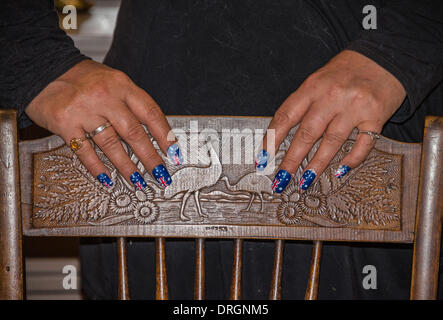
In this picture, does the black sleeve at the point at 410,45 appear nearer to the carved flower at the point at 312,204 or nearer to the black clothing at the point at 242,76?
the black clothing at the point at 242,76

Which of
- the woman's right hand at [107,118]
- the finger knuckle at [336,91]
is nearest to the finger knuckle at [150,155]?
the woman's right hand at [107,118]

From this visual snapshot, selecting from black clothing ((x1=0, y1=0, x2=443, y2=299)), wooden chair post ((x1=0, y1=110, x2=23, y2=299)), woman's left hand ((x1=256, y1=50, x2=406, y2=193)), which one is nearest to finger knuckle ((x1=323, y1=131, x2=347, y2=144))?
woman's left hand ((x1=256, y1=50, x2=406, y2=193))

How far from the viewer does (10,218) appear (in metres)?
0.49

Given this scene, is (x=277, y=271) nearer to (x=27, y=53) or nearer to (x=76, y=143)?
(x=76, y=143)

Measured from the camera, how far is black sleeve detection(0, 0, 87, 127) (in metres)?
0.52

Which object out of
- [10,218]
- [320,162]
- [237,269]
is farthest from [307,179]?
[10,218]

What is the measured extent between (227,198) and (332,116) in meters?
0.15

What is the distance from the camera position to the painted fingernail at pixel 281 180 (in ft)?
1.64

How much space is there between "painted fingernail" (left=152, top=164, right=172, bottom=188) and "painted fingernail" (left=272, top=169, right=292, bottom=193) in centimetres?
12

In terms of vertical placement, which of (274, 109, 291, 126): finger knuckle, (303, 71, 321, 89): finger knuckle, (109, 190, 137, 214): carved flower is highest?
(303, 71, 321, 89): finger knuckle

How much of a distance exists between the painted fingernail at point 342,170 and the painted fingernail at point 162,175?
20 cm

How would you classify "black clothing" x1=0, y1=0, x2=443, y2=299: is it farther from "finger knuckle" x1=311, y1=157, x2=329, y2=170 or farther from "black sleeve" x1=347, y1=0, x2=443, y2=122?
"finger knuckle" x1=311, y1=157, x2=329, y2=170
